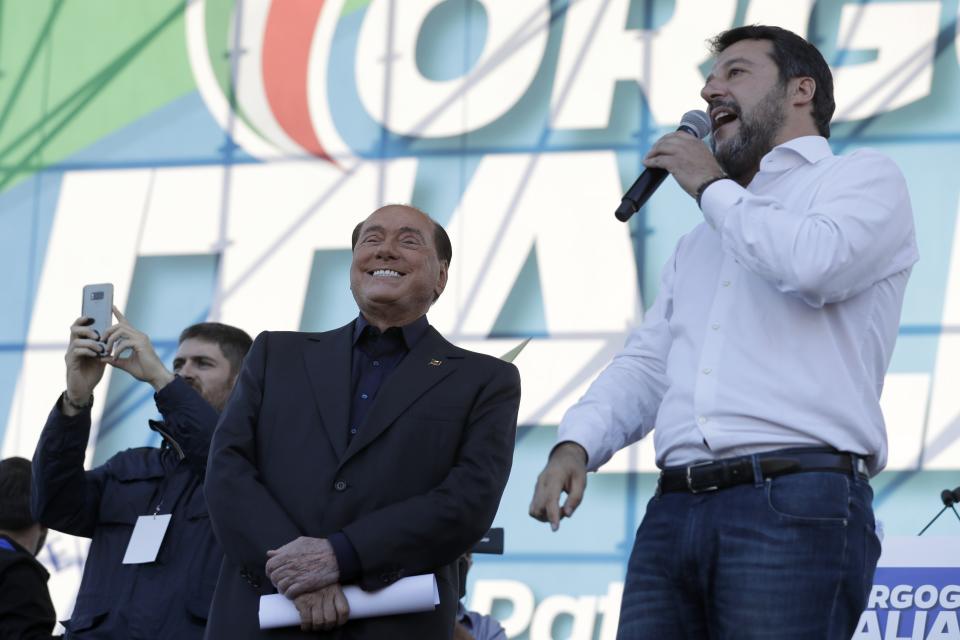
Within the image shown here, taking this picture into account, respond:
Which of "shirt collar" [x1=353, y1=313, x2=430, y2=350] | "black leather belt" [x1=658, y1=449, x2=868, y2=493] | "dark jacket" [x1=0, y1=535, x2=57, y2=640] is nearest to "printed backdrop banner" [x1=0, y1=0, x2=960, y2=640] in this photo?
"dark jacket" [x1=0, y1=535, x2=57, y2=640]

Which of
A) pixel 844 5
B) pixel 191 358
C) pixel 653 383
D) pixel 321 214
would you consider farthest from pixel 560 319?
pixel 653 383

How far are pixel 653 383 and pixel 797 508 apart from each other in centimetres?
43

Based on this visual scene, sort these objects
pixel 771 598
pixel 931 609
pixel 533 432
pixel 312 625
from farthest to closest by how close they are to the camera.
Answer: pixel 533 432 → pixel 931 609 → pixel 312 625 → pixel 771 598

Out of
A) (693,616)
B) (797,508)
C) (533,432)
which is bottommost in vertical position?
(533,432)

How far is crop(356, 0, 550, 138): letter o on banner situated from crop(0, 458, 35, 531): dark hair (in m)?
4.47

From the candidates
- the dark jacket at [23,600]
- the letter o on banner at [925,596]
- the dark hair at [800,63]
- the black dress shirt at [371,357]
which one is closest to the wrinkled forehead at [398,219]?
the black dress shirt at [371,357]

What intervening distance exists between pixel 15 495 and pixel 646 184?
2.36 meters

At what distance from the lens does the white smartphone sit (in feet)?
11.8

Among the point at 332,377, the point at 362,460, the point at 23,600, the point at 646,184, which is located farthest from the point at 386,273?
the point at 23,600

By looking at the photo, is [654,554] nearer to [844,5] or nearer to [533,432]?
[533,432]

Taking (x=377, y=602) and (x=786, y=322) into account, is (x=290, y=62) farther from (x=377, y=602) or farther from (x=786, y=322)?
(x=786, y=322)

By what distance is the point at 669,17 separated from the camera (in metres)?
7.98

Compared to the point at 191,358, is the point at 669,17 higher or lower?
higher

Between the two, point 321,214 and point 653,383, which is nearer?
point 653,383
